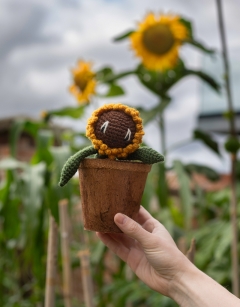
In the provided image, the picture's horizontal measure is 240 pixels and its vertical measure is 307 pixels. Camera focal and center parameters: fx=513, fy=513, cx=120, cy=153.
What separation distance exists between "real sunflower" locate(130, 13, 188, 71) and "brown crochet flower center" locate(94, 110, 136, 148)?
1156mm

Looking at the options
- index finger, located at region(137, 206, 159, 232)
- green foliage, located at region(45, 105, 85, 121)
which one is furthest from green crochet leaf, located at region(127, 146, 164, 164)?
green foliage, located at region(45, 105, 85, 121)

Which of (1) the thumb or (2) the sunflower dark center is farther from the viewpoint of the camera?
(2) the sunflower dark center

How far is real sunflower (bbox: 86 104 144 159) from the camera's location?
755 millimetres

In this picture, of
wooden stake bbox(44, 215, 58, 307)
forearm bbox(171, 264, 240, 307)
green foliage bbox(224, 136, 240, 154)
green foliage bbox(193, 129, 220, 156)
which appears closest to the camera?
forearm bbox(171, 264, 240, 307)

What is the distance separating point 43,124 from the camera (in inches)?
75.0

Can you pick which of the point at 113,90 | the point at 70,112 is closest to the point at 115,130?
the point at 70,112

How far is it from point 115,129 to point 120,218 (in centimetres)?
13

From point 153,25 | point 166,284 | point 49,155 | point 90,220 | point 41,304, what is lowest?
point 41,304

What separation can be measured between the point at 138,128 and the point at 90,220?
16cm

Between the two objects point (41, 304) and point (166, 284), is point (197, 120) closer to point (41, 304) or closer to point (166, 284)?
point (41, 304)

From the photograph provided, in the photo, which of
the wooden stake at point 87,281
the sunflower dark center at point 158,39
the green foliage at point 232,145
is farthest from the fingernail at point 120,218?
the sunflower dark center at point 158,39

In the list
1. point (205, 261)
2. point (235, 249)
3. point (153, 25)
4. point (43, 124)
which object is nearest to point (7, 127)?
point (43, 124)

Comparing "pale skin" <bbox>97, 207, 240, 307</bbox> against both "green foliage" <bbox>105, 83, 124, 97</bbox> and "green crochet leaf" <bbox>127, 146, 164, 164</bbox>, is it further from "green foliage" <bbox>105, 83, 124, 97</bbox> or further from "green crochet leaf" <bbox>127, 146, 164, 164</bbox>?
"green foliage" <bbox>105, 83, 124, 97</bbox>

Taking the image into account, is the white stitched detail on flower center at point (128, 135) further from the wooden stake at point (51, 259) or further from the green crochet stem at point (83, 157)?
the wooden stake at point (51, 259)
